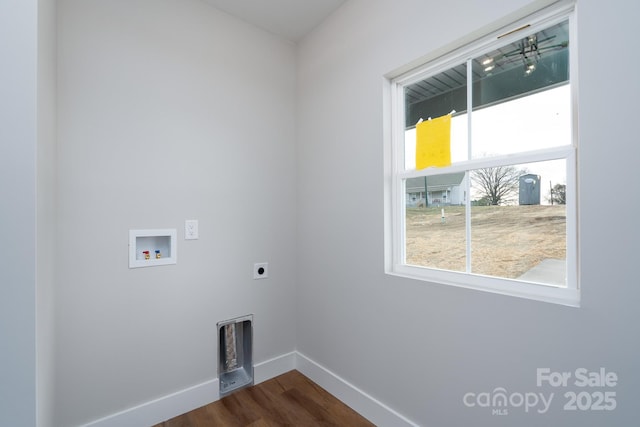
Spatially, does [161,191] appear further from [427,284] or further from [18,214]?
[427,284]

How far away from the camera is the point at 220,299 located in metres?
2.07

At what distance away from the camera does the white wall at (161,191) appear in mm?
1572

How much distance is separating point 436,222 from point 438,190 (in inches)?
7.3

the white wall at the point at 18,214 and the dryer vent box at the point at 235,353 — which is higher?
the white wall at the point at 18,214

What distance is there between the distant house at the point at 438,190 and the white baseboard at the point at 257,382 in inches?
50.0

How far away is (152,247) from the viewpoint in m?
1.83

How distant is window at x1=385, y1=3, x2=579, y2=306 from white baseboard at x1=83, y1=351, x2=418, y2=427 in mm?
870

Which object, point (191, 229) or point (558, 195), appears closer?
point (558, 195)

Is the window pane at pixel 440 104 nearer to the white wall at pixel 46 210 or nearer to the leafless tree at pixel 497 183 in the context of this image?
the leafless tree at pixel 497 183

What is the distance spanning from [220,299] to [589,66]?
2.34 m

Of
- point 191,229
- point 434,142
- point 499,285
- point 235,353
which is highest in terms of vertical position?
point 434,142

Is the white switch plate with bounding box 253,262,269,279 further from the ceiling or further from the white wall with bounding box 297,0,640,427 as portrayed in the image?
the ceiling

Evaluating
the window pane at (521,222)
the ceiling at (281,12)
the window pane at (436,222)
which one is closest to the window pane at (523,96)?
the window pane at (521,222)

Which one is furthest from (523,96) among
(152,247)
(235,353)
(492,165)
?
(235,353)
